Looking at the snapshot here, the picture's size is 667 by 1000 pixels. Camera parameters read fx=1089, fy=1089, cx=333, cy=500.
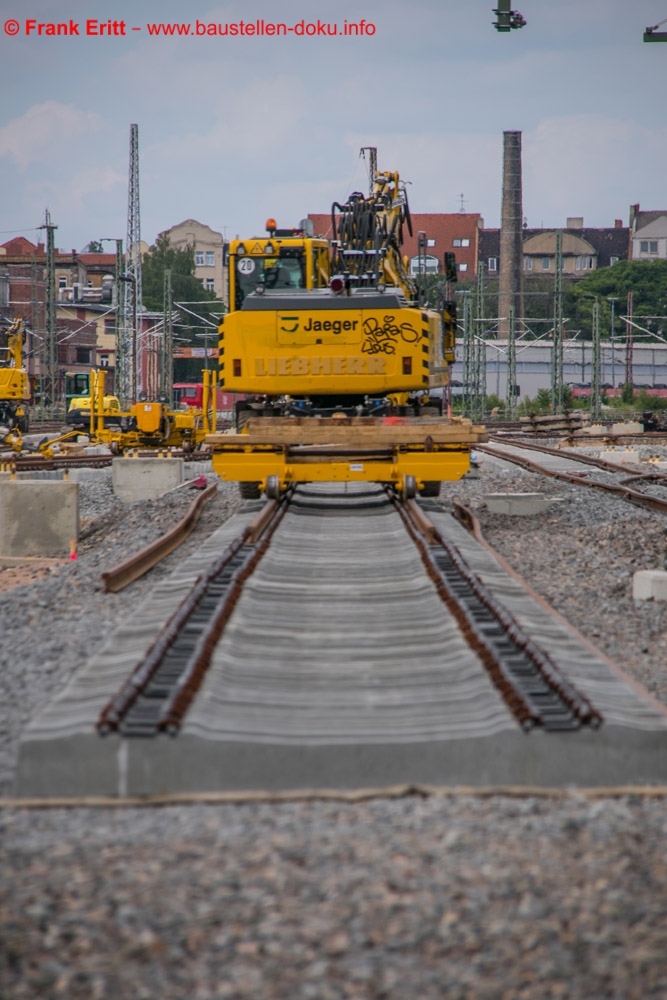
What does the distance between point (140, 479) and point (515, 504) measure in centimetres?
792

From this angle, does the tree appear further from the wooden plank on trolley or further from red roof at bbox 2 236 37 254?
the wooden plank on trolley

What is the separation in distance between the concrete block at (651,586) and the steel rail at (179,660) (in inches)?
123

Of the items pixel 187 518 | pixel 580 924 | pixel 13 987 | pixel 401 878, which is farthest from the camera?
pixel 187 518

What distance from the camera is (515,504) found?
46.5 ft

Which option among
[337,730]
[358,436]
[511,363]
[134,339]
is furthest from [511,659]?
[511,363]

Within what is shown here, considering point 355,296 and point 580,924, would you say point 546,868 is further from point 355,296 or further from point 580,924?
point 355,296

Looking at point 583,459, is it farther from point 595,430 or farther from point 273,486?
point 595,430

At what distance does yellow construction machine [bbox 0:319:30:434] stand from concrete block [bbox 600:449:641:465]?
2283cm

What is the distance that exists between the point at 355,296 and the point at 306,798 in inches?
356

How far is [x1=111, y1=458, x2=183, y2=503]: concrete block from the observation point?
19.4m

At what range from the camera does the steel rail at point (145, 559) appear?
28.6 ft

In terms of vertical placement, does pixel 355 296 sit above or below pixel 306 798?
above

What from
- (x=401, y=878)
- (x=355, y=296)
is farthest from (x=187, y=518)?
(x=401, y=878)

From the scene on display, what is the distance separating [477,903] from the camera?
3.42 metres
